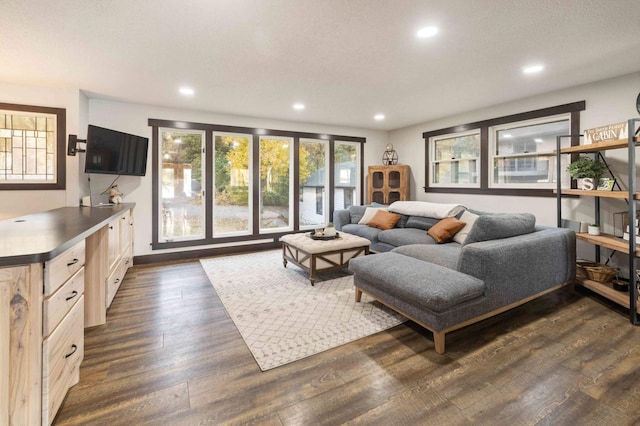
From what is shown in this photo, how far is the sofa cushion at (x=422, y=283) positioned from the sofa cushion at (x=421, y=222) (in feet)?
6.38

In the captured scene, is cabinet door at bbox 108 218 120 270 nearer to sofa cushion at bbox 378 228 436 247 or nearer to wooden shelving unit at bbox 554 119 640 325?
sofa cushion at bbox 378 228 436 247

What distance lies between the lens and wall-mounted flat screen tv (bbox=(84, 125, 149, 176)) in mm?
3602

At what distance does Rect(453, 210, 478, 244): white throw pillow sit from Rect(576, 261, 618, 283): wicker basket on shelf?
3.87 feet

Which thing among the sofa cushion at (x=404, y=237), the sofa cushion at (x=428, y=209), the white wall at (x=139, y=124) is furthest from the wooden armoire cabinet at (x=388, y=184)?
the white wall at (x=139, y=124)

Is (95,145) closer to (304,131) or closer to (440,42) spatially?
(304,131)

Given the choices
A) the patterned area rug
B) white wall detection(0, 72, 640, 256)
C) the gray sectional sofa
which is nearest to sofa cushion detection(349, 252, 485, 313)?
the gray sectional sofa

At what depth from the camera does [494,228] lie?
8.48ft

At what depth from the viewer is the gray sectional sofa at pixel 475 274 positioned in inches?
85.4

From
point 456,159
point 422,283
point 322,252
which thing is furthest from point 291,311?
point 456,159

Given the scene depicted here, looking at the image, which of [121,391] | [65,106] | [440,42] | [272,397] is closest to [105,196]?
[65,106]

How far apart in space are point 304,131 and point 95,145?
3341 millimetres

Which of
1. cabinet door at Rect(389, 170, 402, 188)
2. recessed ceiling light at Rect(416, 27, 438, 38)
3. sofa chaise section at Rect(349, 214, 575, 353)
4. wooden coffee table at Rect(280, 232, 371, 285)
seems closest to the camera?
sofa chaise section at Rect(349, 214, 575, 353)

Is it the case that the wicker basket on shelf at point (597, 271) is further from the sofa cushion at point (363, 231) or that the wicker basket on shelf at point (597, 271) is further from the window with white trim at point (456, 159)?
the sofa cushion at point (363, 231)

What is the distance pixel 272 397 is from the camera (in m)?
1.70
